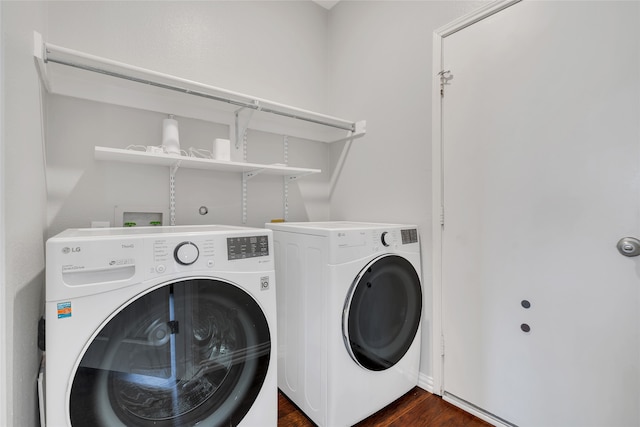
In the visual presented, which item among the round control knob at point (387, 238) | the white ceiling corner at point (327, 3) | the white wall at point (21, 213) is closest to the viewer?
the white wall at point (21, 213)

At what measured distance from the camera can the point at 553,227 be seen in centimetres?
129

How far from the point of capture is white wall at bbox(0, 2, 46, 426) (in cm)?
75

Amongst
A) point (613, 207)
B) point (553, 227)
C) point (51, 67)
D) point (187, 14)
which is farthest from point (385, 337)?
point (187, 14)

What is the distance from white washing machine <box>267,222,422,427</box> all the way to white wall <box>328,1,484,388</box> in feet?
0.69

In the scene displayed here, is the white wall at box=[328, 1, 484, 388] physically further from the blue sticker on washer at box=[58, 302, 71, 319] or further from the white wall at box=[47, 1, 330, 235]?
the blue sticker on washer at box=[58, 302, 71, 319]

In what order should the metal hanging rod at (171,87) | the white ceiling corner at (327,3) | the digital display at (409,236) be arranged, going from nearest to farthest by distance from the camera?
the metal hanging rod at (171,87), the digital display at (409,236), the white ceiling corner at (327,3)

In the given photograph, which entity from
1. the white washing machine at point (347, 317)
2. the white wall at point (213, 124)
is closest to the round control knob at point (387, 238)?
the white washing machine at point (347, 317)

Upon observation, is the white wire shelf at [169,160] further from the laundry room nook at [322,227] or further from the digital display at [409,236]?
the digital display at [409,236]

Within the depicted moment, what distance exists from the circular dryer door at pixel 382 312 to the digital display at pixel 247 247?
49 centimetres

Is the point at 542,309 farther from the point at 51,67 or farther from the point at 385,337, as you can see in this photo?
the point at 51,67

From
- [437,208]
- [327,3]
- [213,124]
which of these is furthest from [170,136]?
[327,3]

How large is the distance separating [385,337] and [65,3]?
2.30 meters

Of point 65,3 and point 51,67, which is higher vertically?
point 65,3

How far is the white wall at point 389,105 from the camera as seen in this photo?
173 cm
